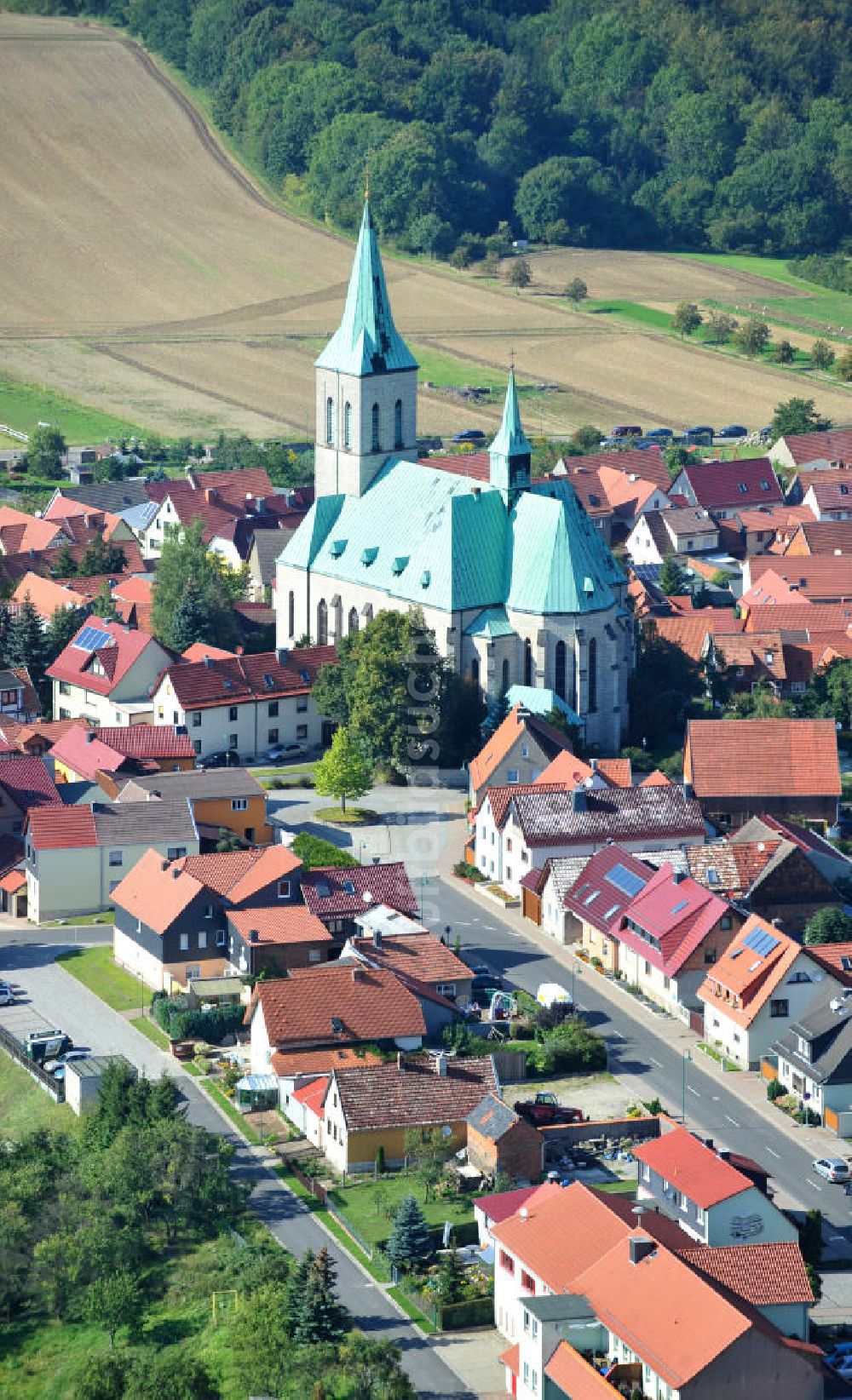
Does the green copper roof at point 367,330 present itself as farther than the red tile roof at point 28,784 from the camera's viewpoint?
Yes

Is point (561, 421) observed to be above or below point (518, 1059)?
above

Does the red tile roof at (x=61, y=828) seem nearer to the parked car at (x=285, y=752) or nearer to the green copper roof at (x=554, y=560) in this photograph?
the parked car at (x=285, y=752)

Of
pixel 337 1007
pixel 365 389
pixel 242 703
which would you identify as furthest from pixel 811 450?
pixel 337 1007

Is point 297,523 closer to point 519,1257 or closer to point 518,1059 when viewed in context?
point 518,1059

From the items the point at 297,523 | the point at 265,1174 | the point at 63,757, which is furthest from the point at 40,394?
the point at 265,1174

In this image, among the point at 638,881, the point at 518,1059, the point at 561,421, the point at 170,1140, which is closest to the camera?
the point at 170,1140

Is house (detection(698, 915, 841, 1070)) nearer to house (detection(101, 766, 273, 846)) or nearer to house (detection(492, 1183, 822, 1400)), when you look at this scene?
house (detection(492, 1183, 822, 1400))

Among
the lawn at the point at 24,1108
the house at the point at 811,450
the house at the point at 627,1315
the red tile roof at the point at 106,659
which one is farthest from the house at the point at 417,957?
the house at the point at 811,450

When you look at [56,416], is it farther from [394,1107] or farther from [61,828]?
[394,1107]
